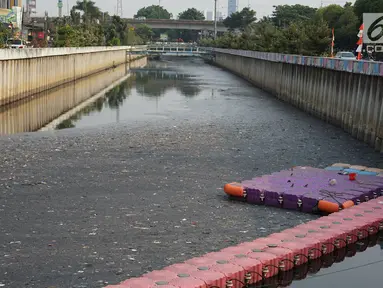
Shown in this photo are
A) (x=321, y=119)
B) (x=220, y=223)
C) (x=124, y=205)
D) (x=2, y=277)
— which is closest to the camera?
(x=2, y=277)

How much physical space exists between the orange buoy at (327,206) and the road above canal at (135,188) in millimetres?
562

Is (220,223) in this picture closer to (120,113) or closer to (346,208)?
(346,208)

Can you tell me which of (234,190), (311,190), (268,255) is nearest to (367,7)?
(311,190)

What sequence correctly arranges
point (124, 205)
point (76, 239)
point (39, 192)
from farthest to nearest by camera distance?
point (39, 192), point (124, 205), point (76, 239)

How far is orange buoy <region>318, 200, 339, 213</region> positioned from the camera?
2003 centimetres

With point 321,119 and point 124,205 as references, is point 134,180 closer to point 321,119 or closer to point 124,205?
point 124,205

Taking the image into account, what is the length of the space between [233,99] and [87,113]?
1702 cm

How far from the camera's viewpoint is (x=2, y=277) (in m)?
14.8

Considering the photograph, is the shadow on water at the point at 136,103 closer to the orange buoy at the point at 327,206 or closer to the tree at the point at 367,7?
the orange buoy at the point at 327,206

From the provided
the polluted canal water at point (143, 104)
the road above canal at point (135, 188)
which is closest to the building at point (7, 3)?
the polluted canal water at point (143, 104)

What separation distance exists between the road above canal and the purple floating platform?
436 millimetres

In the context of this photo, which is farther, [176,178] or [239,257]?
[176,178]

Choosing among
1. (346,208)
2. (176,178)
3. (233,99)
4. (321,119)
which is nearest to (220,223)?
(346,208)

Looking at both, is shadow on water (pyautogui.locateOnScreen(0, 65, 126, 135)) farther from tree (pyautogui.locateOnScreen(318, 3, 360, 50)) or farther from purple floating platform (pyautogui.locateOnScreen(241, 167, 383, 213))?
tree (pyautogui.locateOnScreen(318, 3, 360, 50))
